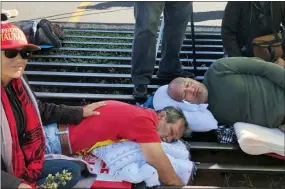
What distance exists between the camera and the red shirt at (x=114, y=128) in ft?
8.85

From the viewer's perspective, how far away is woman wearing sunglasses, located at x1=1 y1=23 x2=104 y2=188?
239 cm

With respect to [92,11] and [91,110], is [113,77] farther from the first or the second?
[92,11]

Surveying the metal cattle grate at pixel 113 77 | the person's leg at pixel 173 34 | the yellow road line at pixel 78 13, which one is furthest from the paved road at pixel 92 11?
the person's leg at pixel 173 34

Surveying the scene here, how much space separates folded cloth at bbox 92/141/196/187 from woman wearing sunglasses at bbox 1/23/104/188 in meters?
0.24

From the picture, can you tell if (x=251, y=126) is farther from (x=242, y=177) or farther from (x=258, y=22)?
(x=258, y=22)

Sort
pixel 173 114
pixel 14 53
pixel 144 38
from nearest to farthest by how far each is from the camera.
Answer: pixel 14 53 → pixel 173 114 → pixel 144 38

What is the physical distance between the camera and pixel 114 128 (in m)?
2.77

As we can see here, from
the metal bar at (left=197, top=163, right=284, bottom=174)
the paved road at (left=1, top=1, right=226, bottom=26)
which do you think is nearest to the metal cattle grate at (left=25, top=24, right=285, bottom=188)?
the metal bar at (left=197, top=163, right=284, bottom=174)

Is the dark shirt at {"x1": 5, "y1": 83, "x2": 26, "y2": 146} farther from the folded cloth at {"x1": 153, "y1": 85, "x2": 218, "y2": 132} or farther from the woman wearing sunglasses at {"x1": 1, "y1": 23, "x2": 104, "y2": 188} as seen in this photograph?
the folded cloth at {"x1": 153, "y1": 85, "x2": 218, "y2": 132}

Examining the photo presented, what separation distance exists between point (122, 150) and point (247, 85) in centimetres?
99

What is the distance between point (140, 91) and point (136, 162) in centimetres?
95

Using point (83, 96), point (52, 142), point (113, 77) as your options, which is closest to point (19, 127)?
point (52, 142)

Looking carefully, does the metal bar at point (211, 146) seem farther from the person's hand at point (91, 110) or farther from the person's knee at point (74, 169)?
the person's knee at point (74, 169)

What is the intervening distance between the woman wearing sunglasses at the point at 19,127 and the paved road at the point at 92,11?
3843 millimetres
